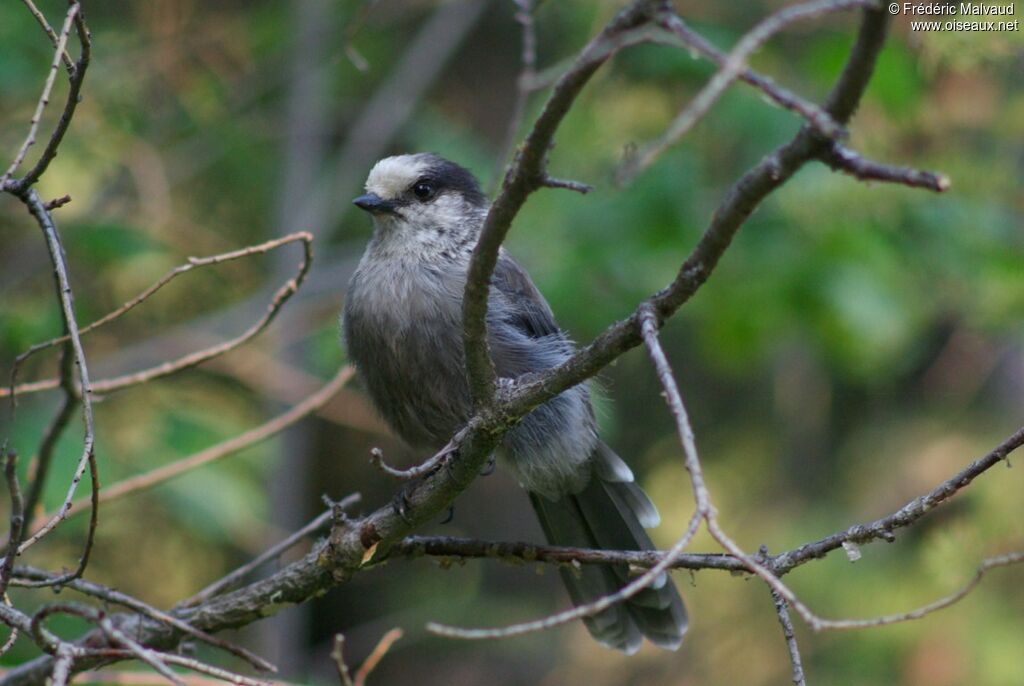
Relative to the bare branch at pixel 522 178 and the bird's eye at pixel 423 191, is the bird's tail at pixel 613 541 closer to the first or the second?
the bird's eye at pixel 423 191

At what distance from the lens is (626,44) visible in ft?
5.63

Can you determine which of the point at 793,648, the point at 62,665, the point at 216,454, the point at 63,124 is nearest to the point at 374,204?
the point at 216,454

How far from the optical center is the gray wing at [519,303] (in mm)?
3846

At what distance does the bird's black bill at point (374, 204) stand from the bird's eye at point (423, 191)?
0.11 metres

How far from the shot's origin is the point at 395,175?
4105 mm

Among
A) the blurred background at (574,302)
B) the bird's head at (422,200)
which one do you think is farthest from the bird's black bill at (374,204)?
the blurred background at (574,302)

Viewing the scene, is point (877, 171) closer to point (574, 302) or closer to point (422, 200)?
point (422, 200)

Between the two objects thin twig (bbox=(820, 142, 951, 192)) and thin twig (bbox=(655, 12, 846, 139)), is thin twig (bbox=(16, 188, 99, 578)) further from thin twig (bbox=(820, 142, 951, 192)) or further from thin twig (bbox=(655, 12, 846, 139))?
thin twig (bbox=(820, 142, 951, 192))

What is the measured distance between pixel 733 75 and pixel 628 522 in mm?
2746

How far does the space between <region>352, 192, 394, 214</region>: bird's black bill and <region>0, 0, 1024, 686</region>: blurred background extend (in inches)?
26.1

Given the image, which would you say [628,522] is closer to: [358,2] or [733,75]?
[733,75]

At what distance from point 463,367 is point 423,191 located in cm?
90

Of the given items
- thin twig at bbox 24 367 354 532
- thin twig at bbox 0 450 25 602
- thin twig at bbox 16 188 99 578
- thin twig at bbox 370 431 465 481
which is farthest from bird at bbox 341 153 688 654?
thin twig at bbox 0 450 25 602

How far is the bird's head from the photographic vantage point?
3.98 m
